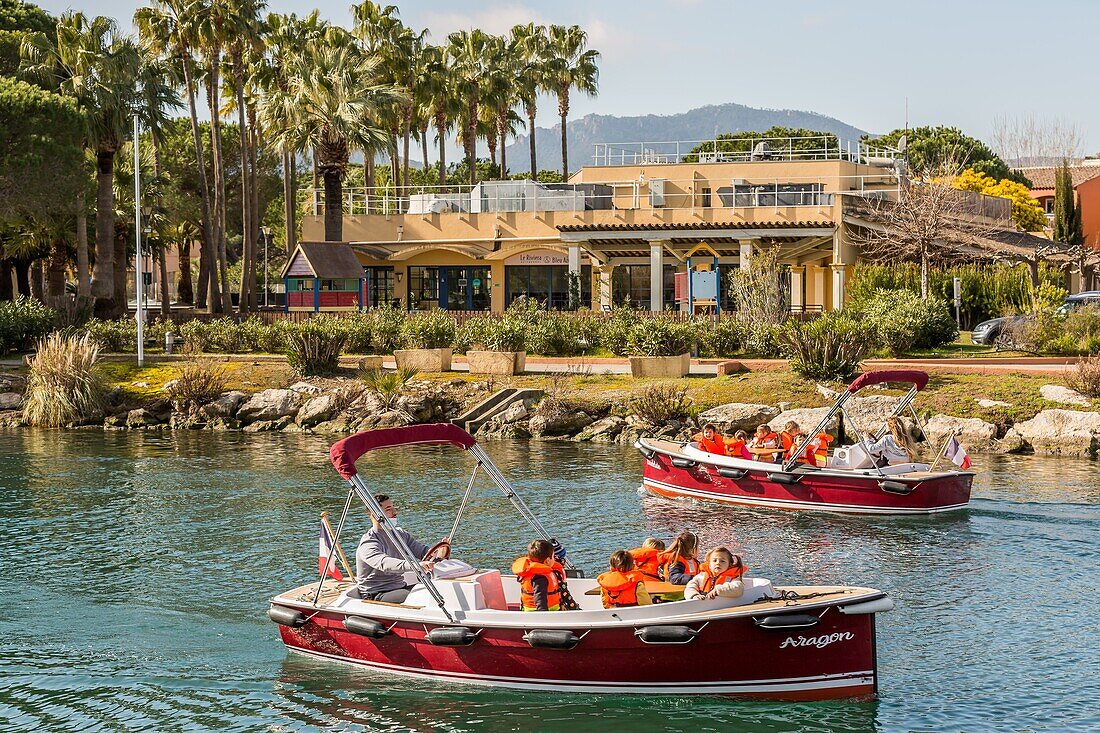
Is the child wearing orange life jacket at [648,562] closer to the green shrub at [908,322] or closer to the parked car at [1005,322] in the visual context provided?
the green shrub at [908,322]

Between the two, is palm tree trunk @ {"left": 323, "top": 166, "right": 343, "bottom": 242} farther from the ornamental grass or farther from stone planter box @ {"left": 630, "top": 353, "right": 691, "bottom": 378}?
stone planter box @ {"left": 630, "top": 353, "right": 691, "bottom": 378}

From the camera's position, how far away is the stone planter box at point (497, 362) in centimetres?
3847

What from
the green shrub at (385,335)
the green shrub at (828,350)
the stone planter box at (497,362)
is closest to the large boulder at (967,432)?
the green shrub at (828,350)

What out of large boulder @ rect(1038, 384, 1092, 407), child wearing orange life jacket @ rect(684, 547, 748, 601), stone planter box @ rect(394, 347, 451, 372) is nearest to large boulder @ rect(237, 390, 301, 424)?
stone planter box @ rect(394, 347, 451, 372)

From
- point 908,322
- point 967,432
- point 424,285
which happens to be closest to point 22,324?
point 424,285

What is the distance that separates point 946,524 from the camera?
21672mm

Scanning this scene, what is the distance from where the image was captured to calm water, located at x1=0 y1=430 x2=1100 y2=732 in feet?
42.5

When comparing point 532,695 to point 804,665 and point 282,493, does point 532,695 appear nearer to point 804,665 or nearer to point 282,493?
point 804,665

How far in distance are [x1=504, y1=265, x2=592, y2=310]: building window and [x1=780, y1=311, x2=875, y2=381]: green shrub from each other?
30.1 metres

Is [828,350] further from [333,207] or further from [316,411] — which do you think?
[333,207]

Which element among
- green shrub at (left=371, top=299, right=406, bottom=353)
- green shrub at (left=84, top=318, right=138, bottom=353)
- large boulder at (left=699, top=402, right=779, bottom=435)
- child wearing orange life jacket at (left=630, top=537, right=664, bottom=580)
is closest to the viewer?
child wearing orange life jacket at (left=630, top=537, right=664, bottom=580)

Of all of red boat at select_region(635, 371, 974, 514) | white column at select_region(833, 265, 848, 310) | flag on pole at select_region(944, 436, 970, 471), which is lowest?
red boat at select_region(635, 371, 974, 514)

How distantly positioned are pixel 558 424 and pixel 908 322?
38.6 ft

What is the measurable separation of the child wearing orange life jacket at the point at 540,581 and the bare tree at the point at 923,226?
35.3 metres
